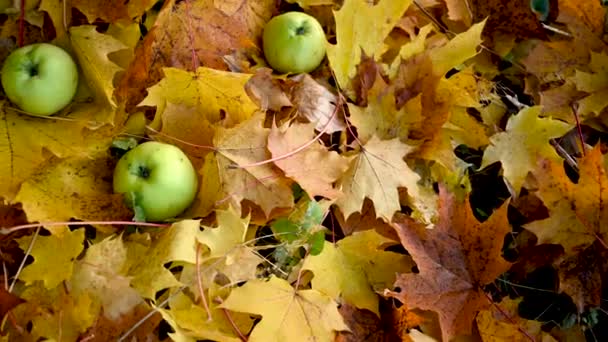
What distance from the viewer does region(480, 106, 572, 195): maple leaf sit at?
1064 millimetres

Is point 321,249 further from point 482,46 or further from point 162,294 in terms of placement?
point 482,46

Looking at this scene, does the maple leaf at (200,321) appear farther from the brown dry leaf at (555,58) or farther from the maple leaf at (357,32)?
the brown dry leaf at (555,58)

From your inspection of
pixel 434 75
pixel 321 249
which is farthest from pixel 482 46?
pixel 321 249

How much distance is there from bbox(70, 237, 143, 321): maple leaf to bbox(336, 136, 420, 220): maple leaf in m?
0.32

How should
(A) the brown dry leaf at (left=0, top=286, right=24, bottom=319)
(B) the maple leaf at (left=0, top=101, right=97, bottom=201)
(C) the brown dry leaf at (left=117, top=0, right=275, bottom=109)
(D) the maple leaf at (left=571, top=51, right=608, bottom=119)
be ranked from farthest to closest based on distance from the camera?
1. (D) the maple leaf at (left=571, top=51, right=608, bottom=119)
2. (C) the brown dry leaf at (left=117, top=0, right=275, bottom=109)
3. (B) the maple leaf at (left=0, top=101, right=97, bottom=201)
4. (A) the brown dry leaf at (left=0, top=286, right=24, bottom=319)

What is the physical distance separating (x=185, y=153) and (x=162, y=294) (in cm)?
21

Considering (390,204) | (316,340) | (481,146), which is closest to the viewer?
(316,340)

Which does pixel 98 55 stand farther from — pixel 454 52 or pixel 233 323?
pixel 454 52

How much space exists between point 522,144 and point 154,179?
570 millimetres

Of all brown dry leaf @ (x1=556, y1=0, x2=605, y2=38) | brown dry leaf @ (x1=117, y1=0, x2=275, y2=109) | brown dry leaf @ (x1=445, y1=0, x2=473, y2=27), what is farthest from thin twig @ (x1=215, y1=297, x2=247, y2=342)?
brown dry leaf @ (x1=556, y1=0, x2=605, y2=38)

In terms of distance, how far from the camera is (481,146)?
3.68 feet

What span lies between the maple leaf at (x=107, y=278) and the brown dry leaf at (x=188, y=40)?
0.24 meters

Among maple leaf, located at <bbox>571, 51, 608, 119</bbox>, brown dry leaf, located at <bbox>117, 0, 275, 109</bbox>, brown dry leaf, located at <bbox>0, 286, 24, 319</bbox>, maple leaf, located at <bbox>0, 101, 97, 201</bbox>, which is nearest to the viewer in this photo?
brown dry leaf, located at <bbox>0, 286, 24, 319</bbox>

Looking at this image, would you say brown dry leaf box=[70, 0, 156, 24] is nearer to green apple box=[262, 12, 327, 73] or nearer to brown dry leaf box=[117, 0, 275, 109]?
brown dry leaf box=[117, 0, 275, 109]
